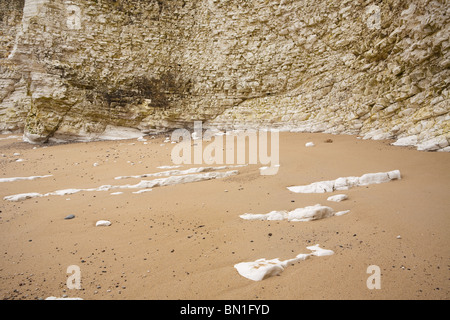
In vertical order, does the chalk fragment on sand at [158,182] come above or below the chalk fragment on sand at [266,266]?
above

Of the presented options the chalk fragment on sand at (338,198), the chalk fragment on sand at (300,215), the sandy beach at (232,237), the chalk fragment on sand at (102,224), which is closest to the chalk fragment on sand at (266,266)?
the sandy beach at (232,237)

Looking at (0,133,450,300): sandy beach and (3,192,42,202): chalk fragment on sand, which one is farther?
(3,192,42,202): chalk fragment on sand

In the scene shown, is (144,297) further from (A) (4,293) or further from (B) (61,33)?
(B) (61,33)

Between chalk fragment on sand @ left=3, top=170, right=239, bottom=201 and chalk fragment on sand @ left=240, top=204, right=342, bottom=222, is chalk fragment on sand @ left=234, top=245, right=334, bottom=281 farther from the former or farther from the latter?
chalk fragment on sand @ left=3, top=170, right=239, bottom=201

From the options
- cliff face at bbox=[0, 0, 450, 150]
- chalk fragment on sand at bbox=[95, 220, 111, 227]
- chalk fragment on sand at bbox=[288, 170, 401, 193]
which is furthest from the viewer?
cliff face at bbox=[0, 0, 450, 150]

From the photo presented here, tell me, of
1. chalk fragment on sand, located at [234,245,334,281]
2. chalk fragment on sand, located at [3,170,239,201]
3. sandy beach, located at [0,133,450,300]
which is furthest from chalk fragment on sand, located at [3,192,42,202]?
chalk fragment on sand, located at [234,245,334,281]

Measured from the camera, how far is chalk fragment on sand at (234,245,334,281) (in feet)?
6.56

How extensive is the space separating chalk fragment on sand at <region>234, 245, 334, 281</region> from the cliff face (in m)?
5.93

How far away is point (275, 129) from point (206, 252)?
7.39 metres

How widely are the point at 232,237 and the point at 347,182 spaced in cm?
227

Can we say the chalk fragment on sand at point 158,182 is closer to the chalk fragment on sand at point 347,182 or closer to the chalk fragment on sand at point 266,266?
the chalk fragment on sand at point 347,182

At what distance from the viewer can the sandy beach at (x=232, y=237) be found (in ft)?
6.28

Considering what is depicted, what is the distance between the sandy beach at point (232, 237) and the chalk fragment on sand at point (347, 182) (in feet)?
0.42

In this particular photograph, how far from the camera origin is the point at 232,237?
2707 mm
